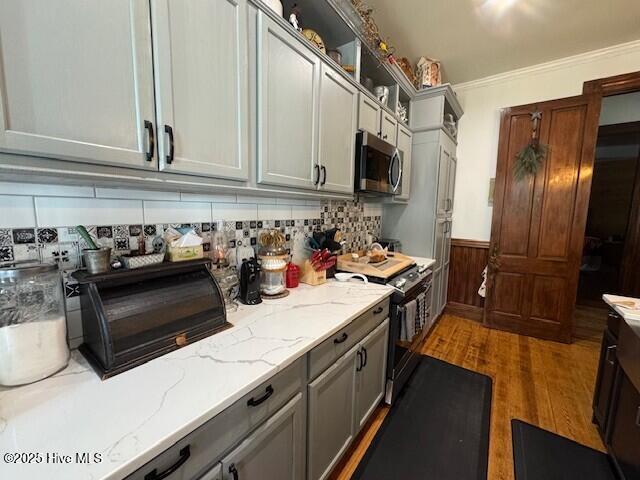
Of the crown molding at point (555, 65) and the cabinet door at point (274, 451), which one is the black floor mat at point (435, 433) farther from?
the crown molding at point (555, 65)

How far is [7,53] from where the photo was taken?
22.5 inches

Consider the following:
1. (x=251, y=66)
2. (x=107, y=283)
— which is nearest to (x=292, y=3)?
(x=251, y=66)

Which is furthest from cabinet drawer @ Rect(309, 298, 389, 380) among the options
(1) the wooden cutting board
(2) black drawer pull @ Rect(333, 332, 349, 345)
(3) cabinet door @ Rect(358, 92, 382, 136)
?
(3) cabinet door @ Rect(358, 92, 382, 136)

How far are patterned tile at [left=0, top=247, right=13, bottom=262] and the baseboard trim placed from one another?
3.77 meters

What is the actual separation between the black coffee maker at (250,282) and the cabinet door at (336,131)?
0.60 metres

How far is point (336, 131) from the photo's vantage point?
158cm

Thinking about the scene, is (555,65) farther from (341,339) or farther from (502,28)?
(341,339)

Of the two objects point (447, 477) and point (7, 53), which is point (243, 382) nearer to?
point (7, 53)

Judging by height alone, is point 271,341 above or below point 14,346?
below

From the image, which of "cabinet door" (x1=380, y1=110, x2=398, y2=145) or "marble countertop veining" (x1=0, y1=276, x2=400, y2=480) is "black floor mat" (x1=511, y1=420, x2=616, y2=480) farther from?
"cabinet door" (x1=380, y1=110, x2=398, y2=145)

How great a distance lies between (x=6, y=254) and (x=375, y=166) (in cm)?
182

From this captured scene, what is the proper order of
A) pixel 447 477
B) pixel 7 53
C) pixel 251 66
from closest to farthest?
pixel 7 53
pixel 251 66
pixel 447 477

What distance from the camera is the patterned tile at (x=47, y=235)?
32.9 inches

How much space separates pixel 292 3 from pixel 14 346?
6.07 ft
